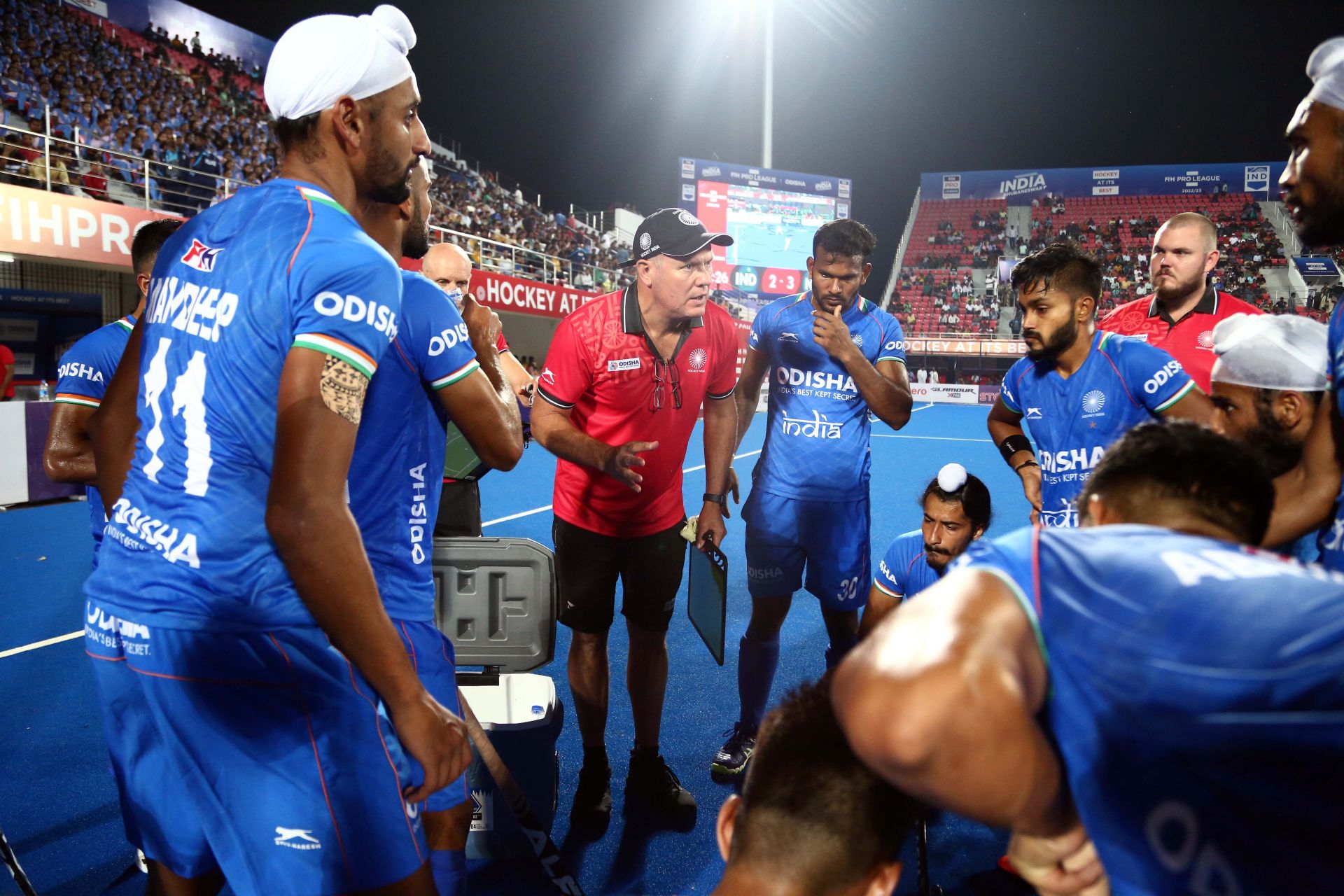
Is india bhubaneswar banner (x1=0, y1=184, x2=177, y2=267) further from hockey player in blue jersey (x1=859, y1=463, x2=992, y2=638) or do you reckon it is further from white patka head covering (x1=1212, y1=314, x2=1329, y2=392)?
white patka head covering (x1=1212, y1=314, x2=1329, y2=392)

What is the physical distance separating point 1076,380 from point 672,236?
184 cm

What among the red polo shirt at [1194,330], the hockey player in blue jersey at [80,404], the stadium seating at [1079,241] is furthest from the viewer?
the stadium seating at [1079,241]

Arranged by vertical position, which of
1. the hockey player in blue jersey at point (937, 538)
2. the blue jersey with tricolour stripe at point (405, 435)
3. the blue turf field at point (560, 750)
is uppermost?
the blue jersey with tricolour stripe at point (405, 435)

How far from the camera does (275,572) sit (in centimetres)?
141

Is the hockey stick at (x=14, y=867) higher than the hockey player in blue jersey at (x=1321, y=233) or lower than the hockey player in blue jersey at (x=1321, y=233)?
lower

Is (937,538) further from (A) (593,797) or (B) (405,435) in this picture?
(B) (405,435)

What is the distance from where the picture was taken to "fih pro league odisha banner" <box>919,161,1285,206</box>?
42.6 metres

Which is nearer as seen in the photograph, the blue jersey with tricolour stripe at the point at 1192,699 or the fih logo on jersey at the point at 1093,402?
the blue jersey with tricolour stripe at the point at 1192,699

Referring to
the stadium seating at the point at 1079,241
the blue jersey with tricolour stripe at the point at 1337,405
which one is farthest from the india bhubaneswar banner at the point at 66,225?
the stadium seating at the point at 1079,241

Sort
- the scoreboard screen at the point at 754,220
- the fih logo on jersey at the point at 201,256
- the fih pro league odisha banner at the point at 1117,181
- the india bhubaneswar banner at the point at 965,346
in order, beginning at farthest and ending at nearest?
the fih pro league odisha banner at the point at 1117,181 → the india bhubaneswar banner at the point at 965,346 → the scoreboard screen at the point at 754,220 → the fih logo on jersey at the point at 201,256

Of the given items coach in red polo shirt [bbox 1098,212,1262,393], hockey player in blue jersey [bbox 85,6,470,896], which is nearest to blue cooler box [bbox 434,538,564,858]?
hockey player in blue jersey [bbox 85,6,470,896]

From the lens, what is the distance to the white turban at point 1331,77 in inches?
75.4

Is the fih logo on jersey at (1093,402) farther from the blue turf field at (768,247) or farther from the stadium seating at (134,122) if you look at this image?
the blue turf field at (768,247)

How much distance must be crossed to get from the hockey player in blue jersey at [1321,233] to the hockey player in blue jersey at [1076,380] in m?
0.74
